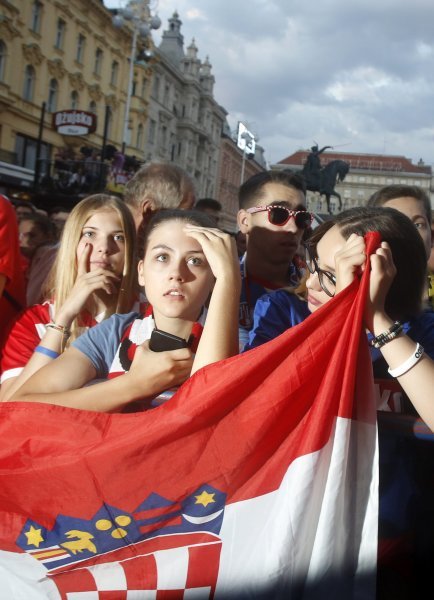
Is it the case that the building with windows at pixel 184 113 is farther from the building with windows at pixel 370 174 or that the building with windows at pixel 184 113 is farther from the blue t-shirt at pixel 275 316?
the blue t-shirt at pixel 275 316

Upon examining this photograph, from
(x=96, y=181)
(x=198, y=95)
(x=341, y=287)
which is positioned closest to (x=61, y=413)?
(x=341, y=287)

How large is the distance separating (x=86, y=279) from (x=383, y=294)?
130 cm

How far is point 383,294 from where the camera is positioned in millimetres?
1468

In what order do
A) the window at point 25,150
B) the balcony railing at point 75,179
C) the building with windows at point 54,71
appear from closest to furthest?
the balcony railing at point 75,179 < the building with windows at point 54,71 < the window at point 25,150

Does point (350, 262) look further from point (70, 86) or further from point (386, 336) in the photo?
point (70, 86)

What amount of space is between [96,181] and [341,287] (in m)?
14.4

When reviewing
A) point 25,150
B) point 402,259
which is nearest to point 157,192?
point 402,259

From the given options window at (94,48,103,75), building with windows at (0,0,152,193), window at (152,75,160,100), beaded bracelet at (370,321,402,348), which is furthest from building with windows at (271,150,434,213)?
beaded bracelet at (370,321,402,348)

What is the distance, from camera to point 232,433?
1.43 metres

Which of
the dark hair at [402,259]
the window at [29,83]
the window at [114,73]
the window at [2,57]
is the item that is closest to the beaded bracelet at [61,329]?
the dark hair at [402,259]

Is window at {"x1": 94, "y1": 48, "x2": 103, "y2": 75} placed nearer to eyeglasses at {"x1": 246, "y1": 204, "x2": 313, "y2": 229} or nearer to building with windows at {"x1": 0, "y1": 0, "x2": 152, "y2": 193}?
building with windows at {"x1": 0, "y1": 0, "x2": 152, "y2": 193}

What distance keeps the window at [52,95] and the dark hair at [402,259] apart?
32.2 meters

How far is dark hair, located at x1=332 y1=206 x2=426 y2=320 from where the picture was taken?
1.65 meters

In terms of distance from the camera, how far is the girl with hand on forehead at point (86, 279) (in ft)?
7.77
